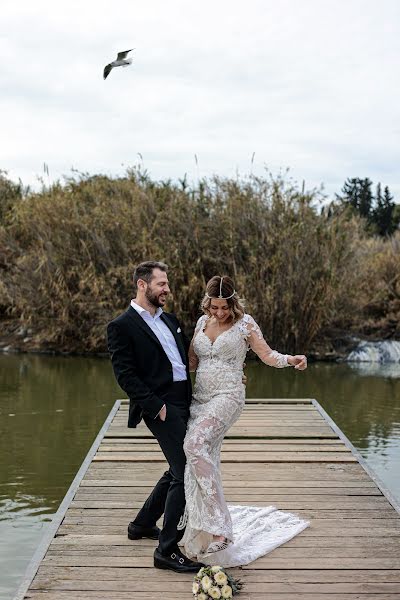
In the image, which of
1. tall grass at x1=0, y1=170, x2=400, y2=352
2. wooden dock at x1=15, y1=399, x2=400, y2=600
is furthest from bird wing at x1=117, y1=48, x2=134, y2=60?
tall grass at x1=0, y1=170, x2=400, y2=352

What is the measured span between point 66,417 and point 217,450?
248 inches

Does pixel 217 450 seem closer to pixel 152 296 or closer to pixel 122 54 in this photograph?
pixel 152 296

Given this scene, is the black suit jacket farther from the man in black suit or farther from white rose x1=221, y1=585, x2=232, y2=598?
white rose x1=221, y1=585, x2=232, y2=598

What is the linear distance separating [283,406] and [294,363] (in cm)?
551

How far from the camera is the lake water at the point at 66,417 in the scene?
21.7 ft

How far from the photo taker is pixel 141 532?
4891mm

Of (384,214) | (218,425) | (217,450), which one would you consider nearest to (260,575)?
(217,450)

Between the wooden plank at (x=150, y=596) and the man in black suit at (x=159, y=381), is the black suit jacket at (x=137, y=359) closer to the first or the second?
the man in black suit at (x=159, y=381)

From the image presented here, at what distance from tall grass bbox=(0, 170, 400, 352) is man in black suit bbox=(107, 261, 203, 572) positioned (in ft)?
36.7

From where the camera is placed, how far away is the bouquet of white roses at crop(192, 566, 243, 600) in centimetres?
394

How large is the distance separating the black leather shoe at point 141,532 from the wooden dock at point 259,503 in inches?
1.5

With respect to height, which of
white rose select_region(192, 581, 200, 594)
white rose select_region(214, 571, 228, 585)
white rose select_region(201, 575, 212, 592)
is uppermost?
white rose select_region(214, 571, 228, 585)

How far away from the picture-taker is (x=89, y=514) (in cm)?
539

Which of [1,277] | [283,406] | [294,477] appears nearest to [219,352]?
[294,477]
